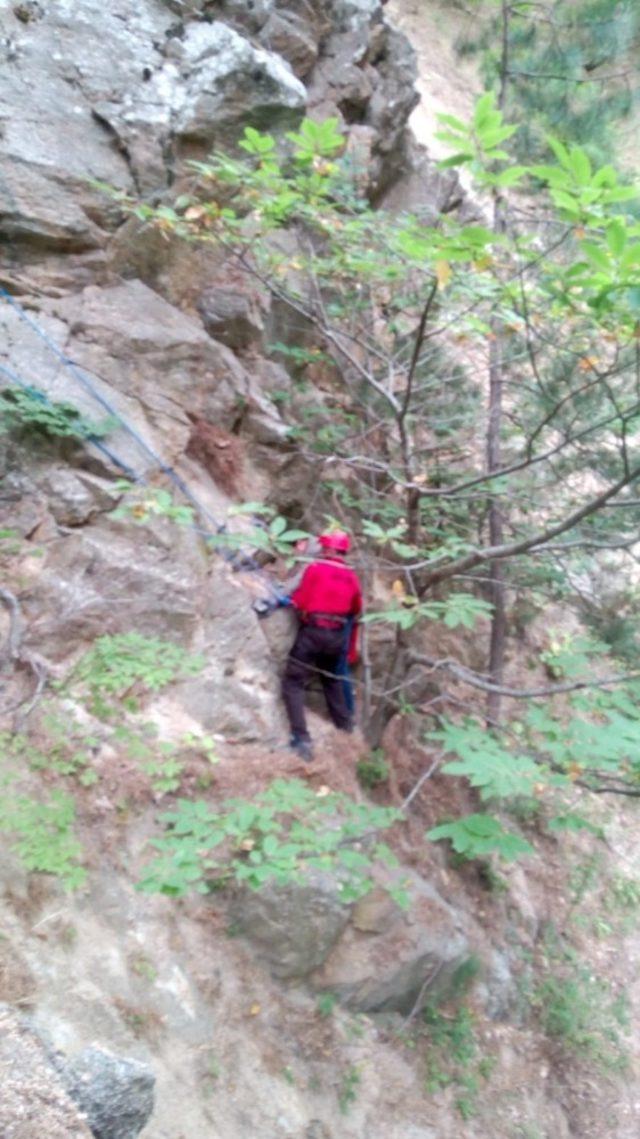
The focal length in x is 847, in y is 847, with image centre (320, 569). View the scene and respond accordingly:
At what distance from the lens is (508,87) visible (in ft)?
→ 27.0

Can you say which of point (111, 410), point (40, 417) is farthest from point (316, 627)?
point (40, 417)

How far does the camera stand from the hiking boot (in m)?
5.84

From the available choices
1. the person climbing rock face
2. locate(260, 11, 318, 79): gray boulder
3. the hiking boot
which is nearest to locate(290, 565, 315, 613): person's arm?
the person climbing rock face

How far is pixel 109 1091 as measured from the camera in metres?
2.57

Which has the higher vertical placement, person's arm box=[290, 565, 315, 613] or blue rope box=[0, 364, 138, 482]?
blue rope box=[0, 364, 138, 482]

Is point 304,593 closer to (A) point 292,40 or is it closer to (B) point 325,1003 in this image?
(B) point 325,1003

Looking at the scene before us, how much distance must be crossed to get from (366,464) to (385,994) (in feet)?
11.8

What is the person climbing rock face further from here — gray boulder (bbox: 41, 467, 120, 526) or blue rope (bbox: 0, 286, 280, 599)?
gray boulder (bbox: 41, 467, 120, 526)

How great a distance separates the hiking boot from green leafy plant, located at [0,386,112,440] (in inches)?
100

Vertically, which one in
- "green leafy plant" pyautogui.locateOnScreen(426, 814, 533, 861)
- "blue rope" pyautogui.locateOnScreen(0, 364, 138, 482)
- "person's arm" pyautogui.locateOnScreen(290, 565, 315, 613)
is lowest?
"person's arm" pyautogui.locateOnScreen(290, 565, 315, 613)

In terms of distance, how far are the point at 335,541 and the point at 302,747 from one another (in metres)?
1.49

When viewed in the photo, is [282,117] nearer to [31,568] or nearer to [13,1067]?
[31,568]

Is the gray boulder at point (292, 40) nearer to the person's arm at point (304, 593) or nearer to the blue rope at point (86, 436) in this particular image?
the blue rope at point (86, 436)

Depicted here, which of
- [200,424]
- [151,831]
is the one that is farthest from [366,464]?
[151,831]
